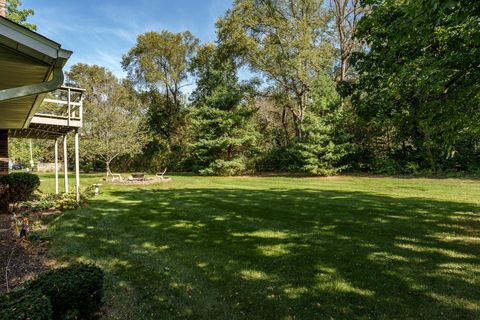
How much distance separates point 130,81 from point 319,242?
118ft

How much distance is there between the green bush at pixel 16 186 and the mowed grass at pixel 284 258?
2.38 m

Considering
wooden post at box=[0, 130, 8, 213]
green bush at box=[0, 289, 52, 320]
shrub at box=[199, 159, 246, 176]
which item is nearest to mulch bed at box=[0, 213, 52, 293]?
green bush at box=[0, 289, 52, 320]

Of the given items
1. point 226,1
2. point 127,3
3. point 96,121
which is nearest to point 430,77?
point 127,3

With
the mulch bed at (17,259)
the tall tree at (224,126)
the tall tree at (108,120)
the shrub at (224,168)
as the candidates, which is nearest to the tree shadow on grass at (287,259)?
the mulch bed at (17,259)

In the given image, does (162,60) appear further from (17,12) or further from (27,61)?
(27,61)

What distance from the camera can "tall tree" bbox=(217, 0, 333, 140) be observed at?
2380 cm

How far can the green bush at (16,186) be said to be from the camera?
941 centimetres

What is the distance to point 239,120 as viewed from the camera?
79.3 ft

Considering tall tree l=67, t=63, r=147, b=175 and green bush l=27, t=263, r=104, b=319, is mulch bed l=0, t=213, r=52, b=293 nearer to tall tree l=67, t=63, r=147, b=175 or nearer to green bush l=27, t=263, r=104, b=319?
green bush l=27, t=263, r=104, b=319

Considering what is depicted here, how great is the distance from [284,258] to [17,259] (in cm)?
456

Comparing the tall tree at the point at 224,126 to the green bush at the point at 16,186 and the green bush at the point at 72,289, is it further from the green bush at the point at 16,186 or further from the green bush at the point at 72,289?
the green bush at the point at 72,289

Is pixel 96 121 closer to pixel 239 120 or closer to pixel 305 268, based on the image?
pixel 239 120

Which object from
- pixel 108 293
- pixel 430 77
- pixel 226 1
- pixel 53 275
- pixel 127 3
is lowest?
pixel 108 293

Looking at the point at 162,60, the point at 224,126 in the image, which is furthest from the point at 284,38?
the point at 162,60
